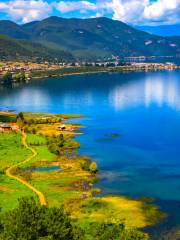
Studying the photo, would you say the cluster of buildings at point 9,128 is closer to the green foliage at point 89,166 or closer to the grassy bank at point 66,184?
Result: the grassy bank at point 66,184

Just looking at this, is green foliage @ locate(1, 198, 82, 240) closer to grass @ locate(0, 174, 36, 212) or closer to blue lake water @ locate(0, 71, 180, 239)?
blue lake water @ locate(0, 71, 180, 239)

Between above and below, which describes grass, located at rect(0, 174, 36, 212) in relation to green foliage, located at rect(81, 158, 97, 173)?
below

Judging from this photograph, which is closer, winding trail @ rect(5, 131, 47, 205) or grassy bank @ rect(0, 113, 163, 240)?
grassy bank @ rect(0, 113, 163, 240)

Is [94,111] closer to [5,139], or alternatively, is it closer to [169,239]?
[5,139]

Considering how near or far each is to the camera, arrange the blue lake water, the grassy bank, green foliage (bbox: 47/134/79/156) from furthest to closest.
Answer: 1. green foliage (bbox: 47/134/79/156)
2. the blue lake water
3. the grassy bank

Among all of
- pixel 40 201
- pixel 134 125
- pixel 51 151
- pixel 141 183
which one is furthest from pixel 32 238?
pixel 134 125

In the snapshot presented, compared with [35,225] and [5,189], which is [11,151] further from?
[35,225]

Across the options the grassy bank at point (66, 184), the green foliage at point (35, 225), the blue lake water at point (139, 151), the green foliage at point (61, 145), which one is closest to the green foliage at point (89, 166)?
the grassy bank at point (66, 184)

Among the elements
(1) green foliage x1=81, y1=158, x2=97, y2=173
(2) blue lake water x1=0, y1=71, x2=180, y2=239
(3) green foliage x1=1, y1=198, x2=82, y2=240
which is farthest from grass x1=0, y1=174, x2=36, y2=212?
(3) green foliage x1=1, y1=198, x2=82, y2=240

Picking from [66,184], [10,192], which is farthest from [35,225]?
[66,184]
